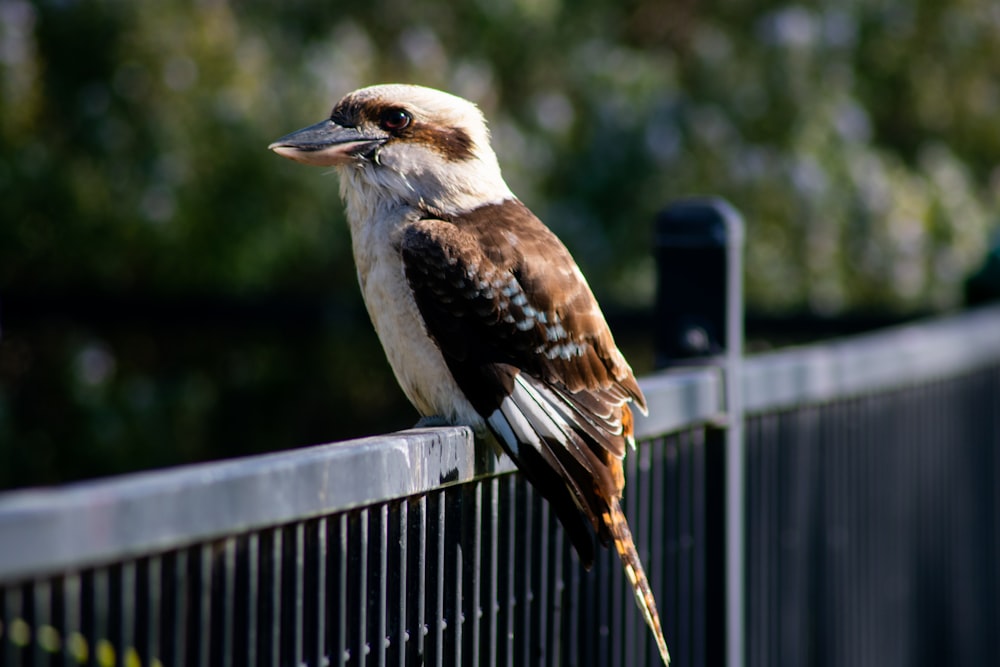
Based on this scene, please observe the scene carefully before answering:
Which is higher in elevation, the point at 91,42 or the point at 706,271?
the point at 91,42

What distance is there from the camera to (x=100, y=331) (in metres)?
6.82

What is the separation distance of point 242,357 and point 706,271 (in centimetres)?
442

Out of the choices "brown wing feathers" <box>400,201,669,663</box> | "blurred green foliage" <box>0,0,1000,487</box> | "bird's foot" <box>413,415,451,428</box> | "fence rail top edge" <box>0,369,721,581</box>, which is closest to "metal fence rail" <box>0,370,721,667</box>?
"fence rail top edge" <box>0,369,721,581</box>

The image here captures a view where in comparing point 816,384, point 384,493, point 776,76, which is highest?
point 776,76

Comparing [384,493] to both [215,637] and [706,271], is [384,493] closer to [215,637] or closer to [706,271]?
[215,637]

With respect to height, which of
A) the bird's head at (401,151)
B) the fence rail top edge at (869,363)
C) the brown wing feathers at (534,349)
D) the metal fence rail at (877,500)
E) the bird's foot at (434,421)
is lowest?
the metal fence rail at (877,500)

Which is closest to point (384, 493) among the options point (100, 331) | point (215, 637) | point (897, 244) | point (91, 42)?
point (215, 637)

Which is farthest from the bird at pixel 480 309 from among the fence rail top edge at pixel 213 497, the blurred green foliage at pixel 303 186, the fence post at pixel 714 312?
the blurred green foliage at pixel 303 186

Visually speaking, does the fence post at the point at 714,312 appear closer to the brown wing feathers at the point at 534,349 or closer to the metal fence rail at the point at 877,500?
the metal fence rail at the point at 877,500

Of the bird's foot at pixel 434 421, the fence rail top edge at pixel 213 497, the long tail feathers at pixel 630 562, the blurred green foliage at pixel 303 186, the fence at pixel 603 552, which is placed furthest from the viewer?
the blurred green foliage at pixel 303 186

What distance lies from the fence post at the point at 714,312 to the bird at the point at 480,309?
0.41 m

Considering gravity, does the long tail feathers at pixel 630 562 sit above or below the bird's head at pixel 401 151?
below

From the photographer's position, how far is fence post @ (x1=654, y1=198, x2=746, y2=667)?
9.86 feet

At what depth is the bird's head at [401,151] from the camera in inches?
112
